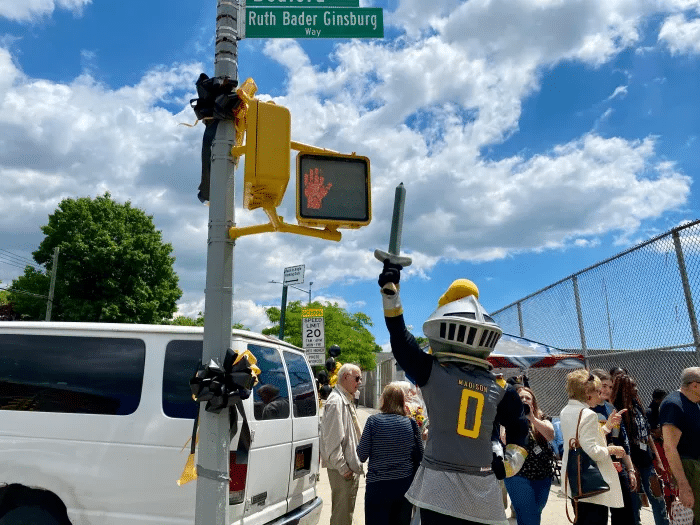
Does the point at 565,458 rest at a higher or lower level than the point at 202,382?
lower

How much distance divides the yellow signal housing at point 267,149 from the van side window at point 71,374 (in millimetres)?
2008

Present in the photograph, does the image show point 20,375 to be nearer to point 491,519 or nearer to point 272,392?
point 272,392

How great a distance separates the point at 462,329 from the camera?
3072mm

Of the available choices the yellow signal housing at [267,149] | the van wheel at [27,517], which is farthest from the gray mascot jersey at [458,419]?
the van wheel at [27,517]

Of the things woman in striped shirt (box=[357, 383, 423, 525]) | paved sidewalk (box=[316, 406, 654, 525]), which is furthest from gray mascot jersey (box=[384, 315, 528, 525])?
paved sidewalk (box=[316, 406, 654, 525])

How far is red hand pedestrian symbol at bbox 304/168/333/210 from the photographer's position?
123 inches

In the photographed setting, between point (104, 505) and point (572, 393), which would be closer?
point (104, 505)

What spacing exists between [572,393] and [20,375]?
4398 millimetres

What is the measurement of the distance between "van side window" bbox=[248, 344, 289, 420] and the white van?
17 millimetres

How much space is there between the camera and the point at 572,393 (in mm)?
4742

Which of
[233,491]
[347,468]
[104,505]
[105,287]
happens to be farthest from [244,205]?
[105,287]

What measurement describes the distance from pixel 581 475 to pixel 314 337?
910cm

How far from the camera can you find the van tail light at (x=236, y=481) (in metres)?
4.00

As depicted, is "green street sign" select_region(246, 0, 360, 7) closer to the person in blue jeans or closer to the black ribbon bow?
the black ribbon bow
